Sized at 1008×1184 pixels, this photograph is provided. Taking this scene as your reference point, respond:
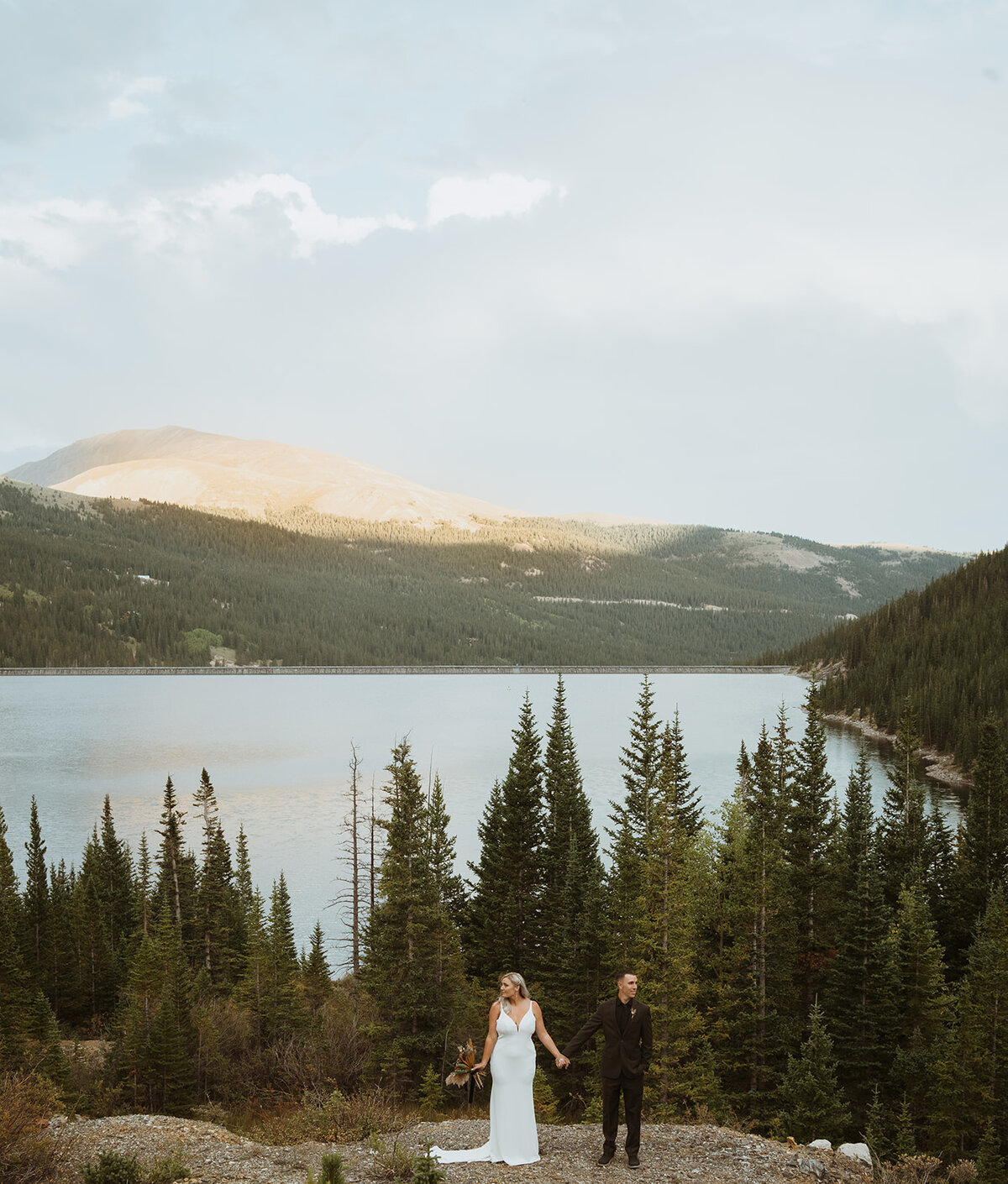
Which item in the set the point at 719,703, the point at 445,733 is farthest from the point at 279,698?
the point at 719,703

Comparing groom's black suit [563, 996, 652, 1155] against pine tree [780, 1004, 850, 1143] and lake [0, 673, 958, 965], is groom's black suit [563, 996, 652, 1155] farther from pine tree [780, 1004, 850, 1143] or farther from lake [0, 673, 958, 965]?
lake [0, 673, 958, 965]

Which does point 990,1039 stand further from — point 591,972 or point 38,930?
point 38,930

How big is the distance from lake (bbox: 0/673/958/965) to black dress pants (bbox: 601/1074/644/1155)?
3298cm

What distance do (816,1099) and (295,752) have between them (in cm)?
8440

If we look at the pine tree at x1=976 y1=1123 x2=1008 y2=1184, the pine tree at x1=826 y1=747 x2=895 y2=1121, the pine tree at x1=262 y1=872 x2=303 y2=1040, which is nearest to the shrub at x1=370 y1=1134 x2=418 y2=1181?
the pine tree at x1=976 y1=1123 x2=1008 y2=1184

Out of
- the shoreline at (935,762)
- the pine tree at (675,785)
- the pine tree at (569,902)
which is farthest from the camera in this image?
the shoreline at (935,762)

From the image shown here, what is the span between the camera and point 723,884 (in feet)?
112

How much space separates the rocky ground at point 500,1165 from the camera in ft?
37.5

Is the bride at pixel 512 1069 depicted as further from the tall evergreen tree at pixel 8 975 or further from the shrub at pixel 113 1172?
the tall evergreen tree at pixel 8 975

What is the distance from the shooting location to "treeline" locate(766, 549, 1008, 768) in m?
95.6

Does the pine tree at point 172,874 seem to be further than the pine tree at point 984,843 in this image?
Yes

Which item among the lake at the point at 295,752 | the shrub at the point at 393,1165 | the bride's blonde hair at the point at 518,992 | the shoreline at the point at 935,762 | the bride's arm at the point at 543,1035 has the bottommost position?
the lake at the point at 295,752

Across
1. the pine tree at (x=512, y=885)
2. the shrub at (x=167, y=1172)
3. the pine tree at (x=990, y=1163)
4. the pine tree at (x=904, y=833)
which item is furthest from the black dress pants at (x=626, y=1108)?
the pine tree at (x=904, y=833)

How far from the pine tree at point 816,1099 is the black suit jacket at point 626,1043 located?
16.0 meters
